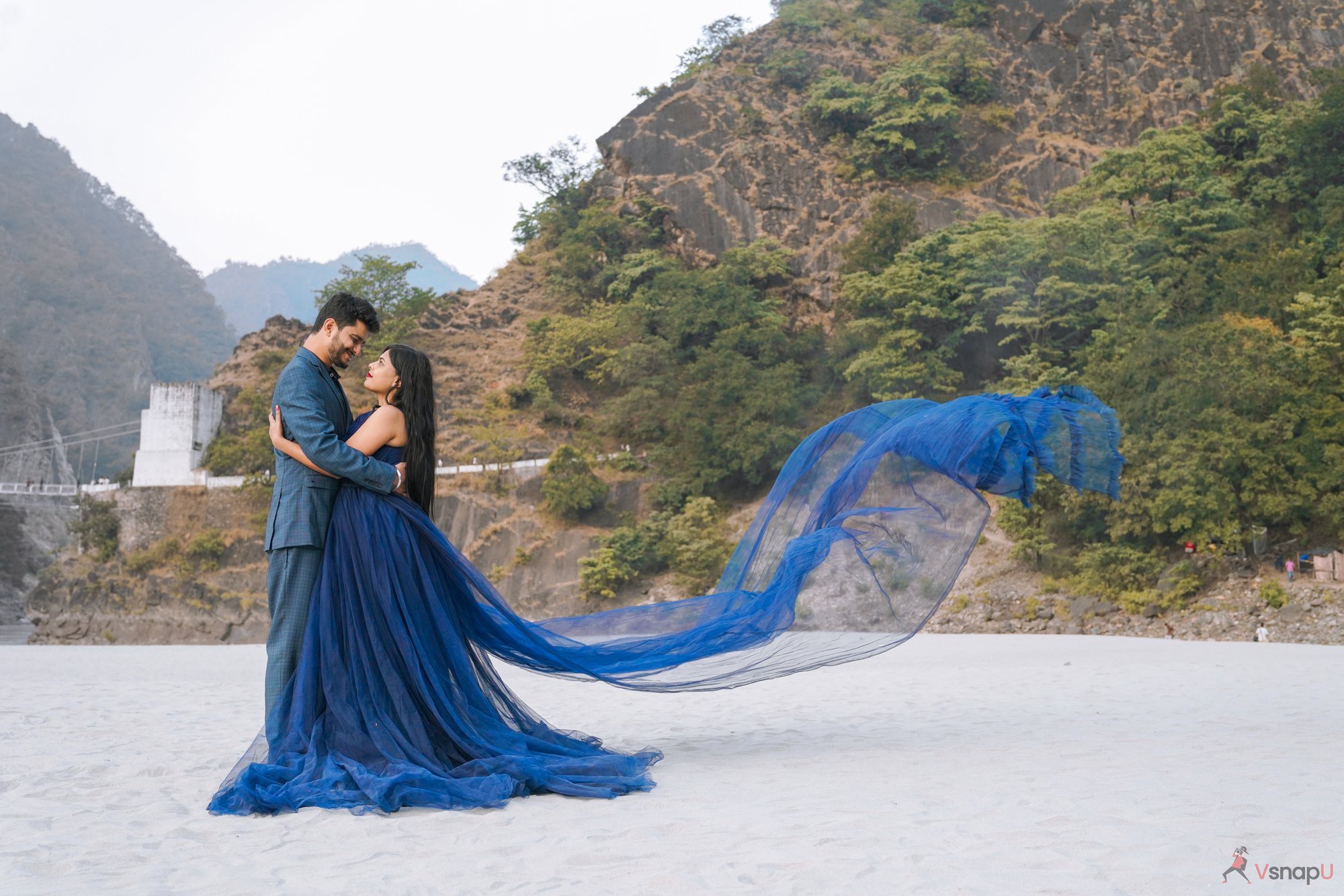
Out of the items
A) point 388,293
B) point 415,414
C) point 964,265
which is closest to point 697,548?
point 964,265

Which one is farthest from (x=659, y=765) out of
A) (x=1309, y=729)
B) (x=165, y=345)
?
(x=165, y=345)

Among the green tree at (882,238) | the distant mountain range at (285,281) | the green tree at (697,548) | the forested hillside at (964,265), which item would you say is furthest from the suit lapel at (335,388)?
the distant mountain range at (285,281)

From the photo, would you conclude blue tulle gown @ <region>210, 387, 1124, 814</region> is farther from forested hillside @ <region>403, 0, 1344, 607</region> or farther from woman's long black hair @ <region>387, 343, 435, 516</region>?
forested hillside @ <region>403, 0, 1344, 607</region>

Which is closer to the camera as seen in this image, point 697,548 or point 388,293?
point 697,548

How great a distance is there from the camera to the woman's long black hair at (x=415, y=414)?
449 centimetres

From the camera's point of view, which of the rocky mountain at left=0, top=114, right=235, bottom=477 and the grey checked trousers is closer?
the grey checked trousers

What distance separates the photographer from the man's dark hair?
4453mm

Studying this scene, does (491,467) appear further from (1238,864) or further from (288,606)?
(1238,864)

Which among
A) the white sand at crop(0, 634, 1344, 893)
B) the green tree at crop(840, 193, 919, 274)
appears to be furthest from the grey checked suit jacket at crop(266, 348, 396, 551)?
the green tree at crop(840, 193, 919, 274)

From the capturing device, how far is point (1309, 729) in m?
5.41

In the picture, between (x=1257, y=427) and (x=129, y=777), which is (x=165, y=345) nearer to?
(x=1257, y=427)

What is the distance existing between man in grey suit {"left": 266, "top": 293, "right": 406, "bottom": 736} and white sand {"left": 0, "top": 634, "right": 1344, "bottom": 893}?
2.35 ft

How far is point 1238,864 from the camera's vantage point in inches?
112

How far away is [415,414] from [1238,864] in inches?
134
